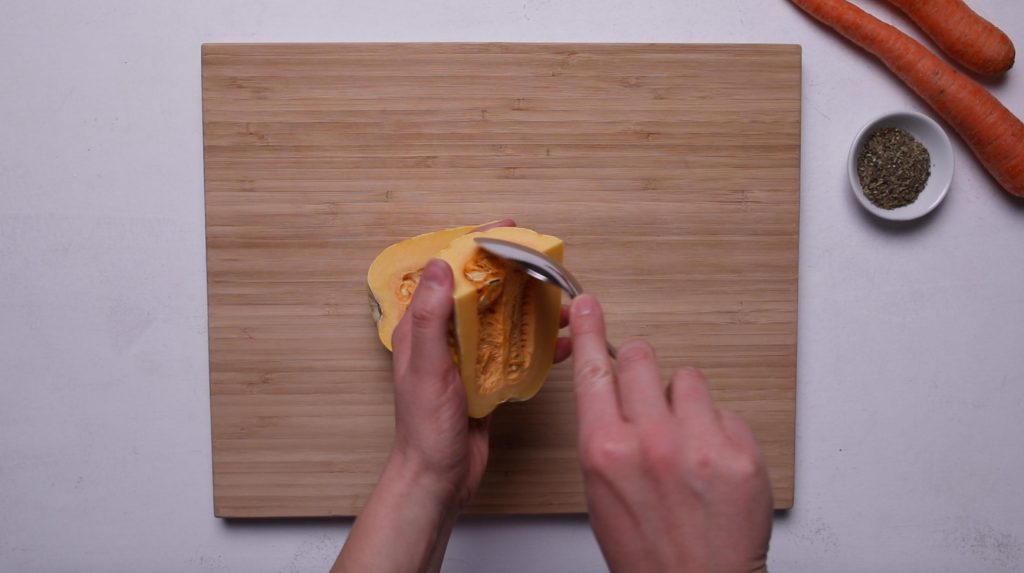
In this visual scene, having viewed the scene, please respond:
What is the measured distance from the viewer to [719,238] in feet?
4.77

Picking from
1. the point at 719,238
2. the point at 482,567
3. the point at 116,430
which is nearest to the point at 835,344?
the point at 719,238

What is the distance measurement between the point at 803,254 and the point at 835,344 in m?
0.21

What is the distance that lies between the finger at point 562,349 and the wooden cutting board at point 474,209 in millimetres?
73

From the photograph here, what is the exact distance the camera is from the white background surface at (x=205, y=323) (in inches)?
58.5

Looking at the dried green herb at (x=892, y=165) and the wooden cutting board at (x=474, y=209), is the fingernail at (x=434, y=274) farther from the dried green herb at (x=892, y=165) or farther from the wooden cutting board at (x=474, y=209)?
the dried green herb at (x=892, y=165)

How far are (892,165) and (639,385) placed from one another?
34.2 inches

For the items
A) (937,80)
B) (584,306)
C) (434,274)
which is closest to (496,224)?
(434,274)

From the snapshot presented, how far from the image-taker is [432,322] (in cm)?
112

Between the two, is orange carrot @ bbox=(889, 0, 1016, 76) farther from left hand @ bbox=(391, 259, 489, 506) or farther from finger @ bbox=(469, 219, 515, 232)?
left hand @ bbox=(391, 259, 489, 506)

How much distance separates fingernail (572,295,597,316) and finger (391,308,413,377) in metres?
0.34

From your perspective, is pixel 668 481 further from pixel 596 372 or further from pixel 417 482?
pixel 417 482

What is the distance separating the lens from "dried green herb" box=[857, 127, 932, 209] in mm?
1457

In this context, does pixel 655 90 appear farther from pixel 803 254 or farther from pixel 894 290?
pixel 894 290

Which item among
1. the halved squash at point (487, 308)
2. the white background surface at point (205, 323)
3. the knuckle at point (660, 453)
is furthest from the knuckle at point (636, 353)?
the white background surface at point (205, 323)
